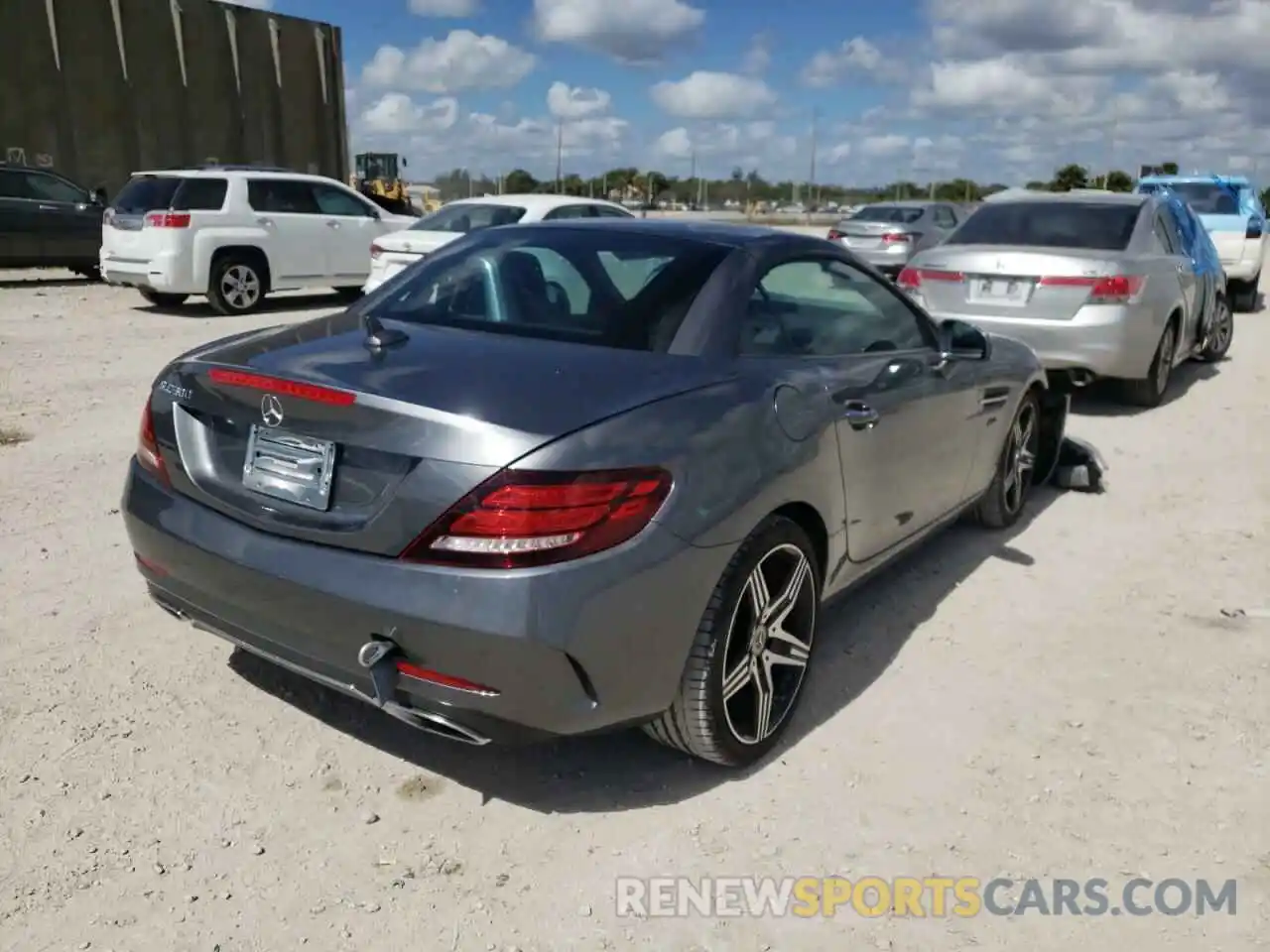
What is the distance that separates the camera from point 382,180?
28.9 meters

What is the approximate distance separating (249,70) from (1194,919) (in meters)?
23.9

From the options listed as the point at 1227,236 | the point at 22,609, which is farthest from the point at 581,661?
the point at 1227,236

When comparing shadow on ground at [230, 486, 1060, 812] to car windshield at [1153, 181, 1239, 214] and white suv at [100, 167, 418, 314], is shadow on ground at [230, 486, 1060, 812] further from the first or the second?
car windshield at [1153, 181, 1239, 214]

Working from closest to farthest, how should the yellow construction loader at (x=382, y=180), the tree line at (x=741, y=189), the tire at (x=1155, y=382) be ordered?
the tire at (x=1155, y=382) → the yellow construction loader at (x=382, y=180) → the tree line at (x=741, y=189)

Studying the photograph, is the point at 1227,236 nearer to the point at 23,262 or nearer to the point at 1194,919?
the point at 1194,919

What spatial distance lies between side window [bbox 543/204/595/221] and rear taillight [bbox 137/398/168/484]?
8.21 m

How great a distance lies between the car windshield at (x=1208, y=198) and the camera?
51.3 feet

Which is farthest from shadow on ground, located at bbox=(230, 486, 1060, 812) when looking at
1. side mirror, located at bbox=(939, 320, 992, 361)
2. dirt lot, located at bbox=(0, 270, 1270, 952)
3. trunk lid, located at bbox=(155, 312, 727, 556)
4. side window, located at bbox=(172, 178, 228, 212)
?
side window, located at bbox=(172, 178, 228, 212)

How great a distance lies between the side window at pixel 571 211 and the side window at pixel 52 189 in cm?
810

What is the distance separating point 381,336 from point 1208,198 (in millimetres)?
16170

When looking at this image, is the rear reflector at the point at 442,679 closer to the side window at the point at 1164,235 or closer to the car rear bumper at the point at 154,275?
the side window at the point at 1164,235

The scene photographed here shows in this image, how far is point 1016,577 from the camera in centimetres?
476

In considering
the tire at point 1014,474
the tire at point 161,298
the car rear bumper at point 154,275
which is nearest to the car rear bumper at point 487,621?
the tire at point 1014,474

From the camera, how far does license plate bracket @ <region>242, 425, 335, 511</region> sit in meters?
2.65
